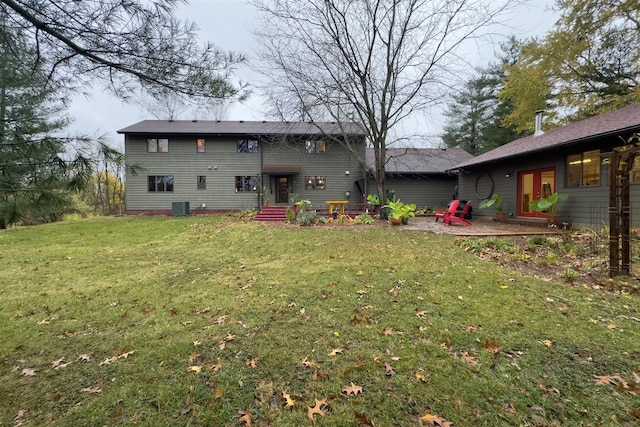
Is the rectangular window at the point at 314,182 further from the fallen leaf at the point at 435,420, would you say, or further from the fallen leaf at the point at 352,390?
the fallen leaf at the point at 435,420

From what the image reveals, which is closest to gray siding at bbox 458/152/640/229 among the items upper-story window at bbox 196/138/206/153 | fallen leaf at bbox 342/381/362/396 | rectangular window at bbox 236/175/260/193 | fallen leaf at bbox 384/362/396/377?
fallen leaf at bbox 384/362/396/377

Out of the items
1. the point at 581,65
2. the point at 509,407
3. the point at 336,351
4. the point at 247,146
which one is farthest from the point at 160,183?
the point at 581,65

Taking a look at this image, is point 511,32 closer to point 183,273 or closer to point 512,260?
point 512,260

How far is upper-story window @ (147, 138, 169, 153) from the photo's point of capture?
680 inches

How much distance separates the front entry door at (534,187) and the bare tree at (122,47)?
11548 millimetres

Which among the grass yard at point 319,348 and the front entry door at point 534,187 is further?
the front entry door at point 534,187

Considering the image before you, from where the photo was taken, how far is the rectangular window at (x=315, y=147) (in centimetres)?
1784

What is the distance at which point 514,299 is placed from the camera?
3664 mm

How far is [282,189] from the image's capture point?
59.5ft

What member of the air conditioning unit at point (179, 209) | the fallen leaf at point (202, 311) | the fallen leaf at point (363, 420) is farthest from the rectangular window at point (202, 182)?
the fallen leaf at point (363, 420)

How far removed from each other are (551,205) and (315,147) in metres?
12.2

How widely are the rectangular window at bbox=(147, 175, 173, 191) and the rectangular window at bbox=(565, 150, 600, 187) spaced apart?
1871cm

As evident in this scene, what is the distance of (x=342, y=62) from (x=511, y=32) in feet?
19.9

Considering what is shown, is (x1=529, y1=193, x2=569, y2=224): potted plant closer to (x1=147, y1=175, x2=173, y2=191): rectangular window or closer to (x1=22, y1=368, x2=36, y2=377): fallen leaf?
(x1=22, y1=368, x2=36, y2=377): fallen leaf
